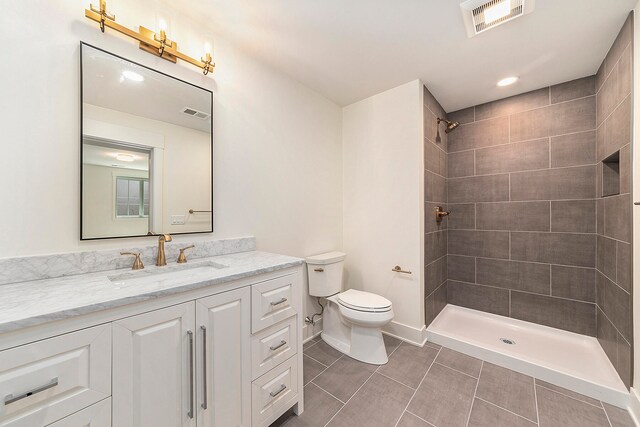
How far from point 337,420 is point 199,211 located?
1.51m

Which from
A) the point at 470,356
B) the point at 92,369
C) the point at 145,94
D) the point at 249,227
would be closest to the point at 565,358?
the point at 470,356

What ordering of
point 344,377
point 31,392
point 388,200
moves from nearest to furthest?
point 31,392, point 344,377, point 388,200

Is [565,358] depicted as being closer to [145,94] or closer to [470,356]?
[470,356]

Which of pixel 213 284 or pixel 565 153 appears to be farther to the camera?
pixel 565 153

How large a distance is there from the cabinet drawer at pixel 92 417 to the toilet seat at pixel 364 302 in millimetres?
1523

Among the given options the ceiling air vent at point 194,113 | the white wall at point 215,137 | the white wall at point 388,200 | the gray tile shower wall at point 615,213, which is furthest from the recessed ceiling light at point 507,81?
the ceiling air vent at point 194,113

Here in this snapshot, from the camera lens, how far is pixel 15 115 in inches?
39.9

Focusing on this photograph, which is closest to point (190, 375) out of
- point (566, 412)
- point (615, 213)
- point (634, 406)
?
point (566, 412)

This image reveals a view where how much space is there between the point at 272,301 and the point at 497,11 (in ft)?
7.03

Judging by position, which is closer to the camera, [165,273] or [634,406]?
[165,273]

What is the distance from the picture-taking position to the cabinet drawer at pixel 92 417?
732 mm

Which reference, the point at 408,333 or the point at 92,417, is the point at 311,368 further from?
the point at 92,417

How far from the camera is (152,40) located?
1317 millimetres

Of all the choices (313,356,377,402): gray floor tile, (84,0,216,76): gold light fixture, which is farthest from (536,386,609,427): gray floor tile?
(84,0,216,76): gold light fixture
